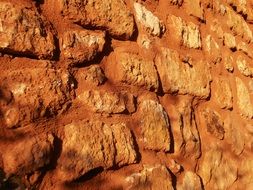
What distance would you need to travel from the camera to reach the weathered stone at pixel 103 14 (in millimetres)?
1458

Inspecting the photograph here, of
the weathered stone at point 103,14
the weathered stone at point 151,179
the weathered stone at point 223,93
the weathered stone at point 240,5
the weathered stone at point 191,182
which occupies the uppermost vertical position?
the weathered stone at point 240,5

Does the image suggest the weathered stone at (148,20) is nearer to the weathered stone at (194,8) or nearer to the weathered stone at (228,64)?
the weathered stone at (194,8)

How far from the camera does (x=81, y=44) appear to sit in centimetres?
145

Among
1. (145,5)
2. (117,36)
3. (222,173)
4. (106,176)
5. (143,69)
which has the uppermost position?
(145,5)

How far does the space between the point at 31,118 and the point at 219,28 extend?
1.48m

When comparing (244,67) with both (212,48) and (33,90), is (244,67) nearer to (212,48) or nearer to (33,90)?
(212,48)

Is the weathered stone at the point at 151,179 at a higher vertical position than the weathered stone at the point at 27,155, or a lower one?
lower

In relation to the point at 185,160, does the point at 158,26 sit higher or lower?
higher

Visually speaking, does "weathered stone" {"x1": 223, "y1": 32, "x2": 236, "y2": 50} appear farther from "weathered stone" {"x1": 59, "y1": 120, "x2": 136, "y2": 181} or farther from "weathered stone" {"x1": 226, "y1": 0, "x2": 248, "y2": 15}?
"weathered stone" {"x1": 59, "y1": 120, "x2": 136, "y2": 181}

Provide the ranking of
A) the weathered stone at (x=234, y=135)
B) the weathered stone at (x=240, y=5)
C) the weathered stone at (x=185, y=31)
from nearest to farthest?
the weathered stone at (x=185, y=31) < the weathered stone at (x=234, y=135) < the weathered stone at (x=240, y=5)

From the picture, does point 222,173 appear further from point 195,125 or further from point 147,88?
point 147,88

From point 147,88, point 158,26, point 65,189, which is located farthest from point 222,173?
point 65,189

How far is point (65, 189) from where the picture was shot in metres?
1.26

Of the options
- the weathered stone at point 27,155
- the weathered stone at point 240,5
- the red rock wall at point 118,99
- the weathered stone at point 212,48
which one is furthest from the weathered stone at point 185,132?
the weathered stone at point 240,5
